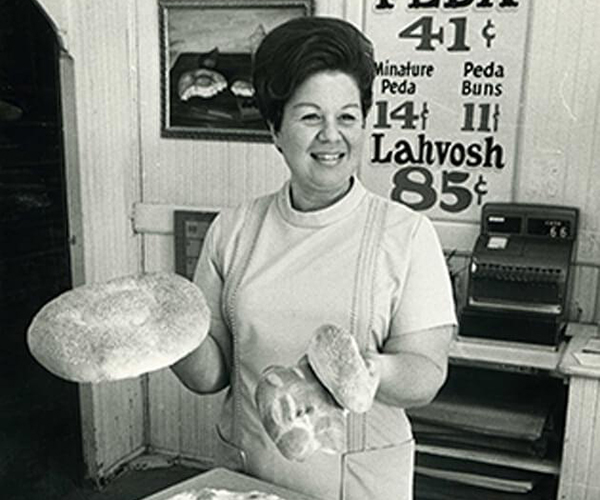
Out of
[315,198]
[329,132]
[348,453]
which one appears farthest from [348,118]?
[348,453]

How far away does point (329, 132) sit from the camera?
52.1 inches

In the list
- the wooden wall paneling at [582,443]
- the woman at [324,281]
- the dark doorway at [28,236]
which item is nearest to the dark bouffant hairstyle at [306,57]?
the woman at [324,281]

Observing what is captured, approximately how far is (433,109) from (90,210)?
148cm

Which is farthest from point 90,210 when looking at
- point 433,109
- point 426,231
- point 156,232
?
point 426,231

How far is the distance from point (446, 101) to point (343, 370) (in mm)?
2016

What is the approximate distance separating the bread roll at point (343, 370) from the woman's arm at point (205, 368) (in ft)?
1.24

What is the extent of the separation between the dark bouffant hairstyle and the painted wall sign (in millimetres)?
1566

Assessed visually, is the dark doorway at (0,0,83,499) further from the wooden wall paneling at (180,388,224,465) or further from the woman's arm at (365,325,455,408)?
the woman's arm at (365,325,455,408)

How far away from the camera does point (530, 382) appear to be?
9.12 feet

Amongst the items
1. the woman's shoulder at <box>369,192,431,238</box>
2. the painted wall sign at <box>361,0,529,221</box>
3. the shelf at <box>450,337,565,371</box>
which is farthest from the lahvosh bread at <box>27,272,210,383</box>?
the painted wall sign at <box>361,0,529,221</box>

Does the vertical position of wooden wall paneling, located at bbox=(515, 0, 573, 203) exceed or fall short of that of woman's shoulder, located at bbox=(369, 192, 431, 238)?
it exceeds it

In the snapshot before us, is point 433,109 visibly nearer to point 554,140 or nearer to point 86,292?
point 554,140

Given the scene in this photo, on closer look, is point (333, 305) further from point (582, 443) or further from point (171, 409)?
point (171, 409)

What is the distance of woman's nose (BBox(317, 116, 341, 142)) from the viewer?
1322 millimetres
